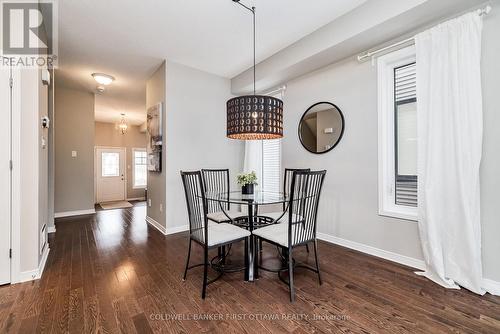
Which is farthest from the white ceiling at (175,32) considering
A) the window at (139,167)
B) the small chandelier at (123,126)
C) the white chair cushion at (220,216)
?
the window at (139,167)

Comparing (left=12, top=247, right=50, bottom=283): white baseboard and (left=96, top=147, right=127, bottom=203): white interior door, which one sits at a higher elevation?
(left=96, top=147, right=127, bottom=203): white interior door

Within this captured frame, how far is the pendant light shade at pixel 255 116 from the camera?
2.31 meters

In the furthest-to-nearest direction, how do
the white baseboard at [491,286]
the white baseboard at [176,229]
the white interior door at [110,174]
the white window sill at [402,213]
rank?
the white interior door at [110,174]
the white baseboard at [176,229]
the white window sill at [402,213]
the white baseboard at [491,286]

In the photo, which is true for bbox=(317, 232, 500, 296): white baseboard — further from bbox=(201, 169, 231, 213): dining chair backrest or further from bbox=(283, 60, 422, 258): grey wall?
bbox=(201, 169, 231, 213): dining chair backrest

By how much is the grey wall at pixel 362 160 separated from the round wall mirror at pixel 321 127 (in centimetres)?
8

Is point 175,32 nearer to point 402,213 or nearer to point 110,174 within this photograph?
point 402,213

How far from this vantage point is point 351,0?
229 centimetres

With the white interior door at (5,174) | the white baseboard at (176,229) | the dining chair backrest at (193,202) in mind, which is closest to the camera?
the white interior door at (5,174)

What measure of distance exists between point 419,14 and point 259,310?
9.86 ft

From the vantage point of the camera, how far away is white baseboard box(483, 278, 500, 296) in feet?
6.21

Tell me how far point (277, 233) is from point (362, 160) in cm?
160

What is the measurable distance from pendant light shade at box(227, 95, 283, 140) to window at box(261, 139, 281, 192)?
167 cm

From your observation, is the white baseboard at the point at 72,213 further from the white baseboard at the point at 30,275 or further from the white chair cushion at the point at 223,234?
the white chair cushion at the point at 223,234

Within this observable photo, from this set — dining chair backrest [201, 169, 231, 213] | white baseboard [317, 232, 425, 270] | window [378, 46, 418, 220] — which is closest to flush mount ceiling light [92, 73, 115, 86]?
dining chair backrest [201, 169, 231, 213]
